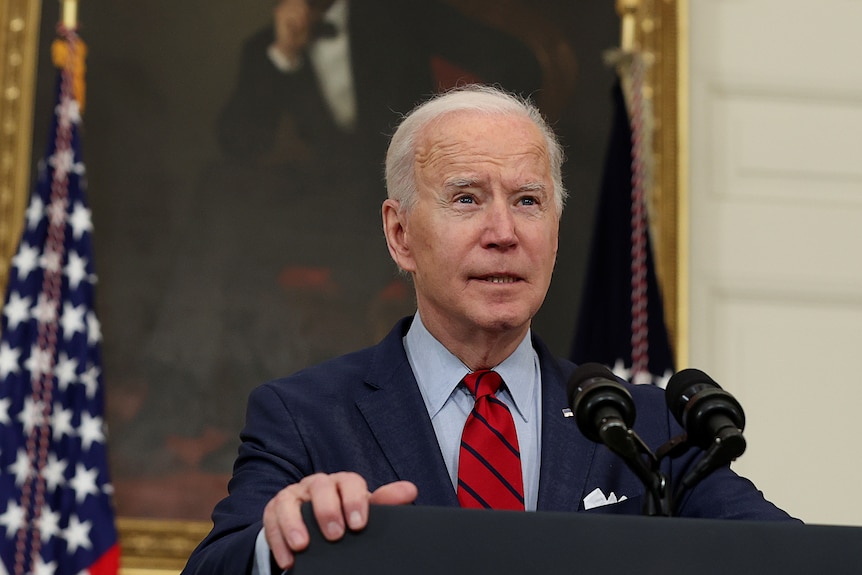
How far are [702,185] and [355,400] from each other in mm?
4217

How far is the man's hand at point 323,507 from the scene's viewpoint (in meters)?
1.80

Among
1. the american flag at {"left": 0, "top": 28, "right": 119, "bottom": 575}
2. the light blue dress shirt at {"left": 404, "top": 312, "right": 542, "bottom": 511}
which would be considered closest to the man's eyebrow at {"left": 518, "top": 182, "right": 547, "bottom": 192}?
→ the light blue dress shirt at {"left": 404, "top": 312, "right": 542, "bottom": 511}

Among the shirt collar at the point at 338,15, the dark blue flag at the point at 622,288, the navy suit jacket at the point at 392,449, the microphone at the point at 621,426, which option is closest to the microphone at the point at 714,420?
the microphone at the point at 621,426

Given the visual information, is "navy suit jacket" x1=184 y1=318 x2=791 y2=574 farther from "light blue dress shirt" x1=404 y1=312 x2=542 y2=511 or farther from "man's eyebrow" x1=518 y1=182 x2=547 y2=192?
"man's eyebrow" x1=518 y1=182 x2=547 y2=192

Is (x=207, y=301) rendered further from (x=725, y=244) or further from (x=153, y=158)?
(x=725, y=244)

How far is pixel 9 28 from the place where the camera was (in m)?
6.15

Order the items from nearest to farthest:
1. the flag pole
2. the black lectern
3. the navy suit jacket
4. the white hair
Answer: the black lectern, the navy suit jacket, the white hair, the flag pole

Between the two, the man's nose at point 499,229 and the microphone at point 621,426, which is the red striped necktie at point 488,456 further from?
the microphone at point 621,426

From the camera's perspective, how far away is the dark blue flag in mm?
6039

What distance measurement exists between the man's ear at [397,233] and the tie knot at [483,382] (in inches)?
13.9

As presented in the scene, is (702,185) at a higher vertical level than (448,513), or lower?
higher

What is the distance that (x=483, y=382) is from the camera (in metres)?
2.84

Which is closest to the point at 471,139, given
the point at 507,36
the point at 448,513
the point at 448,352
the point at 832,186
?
the point at 448,352

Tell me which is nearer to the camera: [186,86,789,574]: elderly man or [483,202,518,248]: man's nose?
[186,86,789,574]: elderly man
